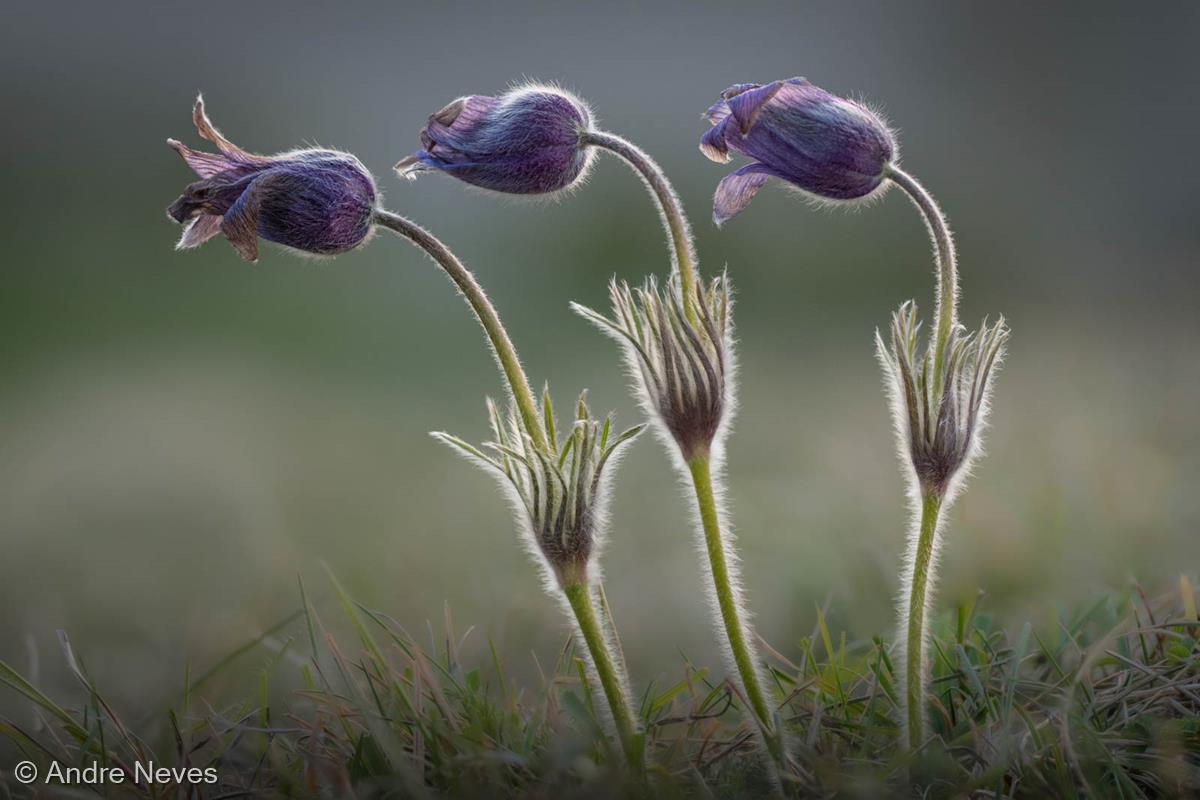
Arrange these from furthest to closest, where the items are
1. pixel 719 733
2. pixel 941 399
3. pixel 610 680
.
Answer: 1. pixel 719 733
2. pixel 941 399
3. pixel 610 680

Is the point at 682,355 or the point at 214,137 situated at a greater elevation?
the point at 214,137

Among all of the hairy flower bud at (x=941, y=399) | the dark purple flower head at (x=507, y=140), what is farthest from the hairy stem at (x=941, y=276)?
the dark purple flower head at (x=507, y=140)

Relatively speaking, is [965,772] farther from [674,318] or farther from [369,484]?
[369,484]

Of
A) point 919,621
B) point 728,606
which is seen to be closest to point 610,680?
point 728,606

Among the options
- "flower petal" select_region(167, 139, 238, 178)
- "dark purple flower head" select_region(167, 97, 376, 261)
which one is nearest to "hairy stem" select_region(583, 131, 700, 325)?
"dark purple flower head" select_region(167, 97, 376, 261)

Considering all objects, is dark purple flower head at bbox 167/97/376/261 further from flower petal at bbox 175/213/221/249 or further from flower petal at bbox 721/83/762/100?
flower petal at bbox 721/83/762/100

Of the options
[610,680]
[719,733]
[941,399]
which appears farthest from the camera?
[719,733]

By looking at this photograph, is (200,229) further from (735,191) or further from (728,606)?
(728,606)
